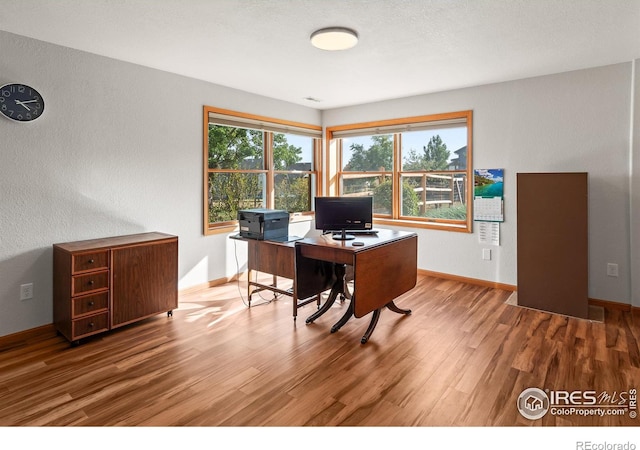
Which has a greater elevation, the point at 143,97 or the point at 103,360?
the point at 143,97

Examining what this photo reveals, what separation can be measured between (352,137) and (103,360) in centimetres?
422

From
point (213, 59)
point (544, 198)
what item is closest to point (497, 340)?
point (544, 198)

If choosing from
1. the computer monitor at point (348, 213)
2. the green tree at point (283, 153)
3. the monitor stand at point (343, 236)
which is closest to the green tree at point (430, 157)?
the green tree at point (283, 153)

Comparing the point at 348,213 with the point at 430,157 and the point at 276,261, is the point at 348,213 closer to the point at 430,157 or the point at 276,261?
the point at 276,261

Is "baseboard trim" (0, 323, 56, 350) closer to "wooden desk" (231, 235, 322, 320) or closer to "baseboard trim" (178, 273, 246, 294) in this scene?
"baseboard trim" (178, 273, 246, 294)

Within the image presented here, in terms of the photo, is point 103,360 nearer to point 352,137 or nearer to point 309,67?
point 309,67

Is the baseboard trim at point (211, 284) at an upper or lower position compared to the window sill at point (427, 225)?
lower

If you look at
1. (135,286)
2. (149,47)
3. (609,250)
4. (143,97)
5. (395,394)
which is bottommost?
(395,394)

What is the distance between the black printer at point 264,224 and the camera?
3660 mm

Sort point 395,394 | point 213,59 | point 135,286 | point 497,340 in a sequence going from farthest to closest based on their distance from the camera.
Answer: point 213,59 → point 135,286 → point 497,340 → point 395,394

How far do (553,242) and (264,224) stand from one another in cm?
272

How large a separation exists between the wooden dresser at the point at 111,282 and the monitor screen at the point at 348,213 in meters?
1.41

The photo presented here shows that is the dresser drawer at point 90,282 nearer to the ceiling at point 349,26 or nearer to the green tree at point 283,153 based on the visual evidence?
the ceiling at point 349,26

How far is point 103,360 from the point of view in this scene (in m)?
2.58
